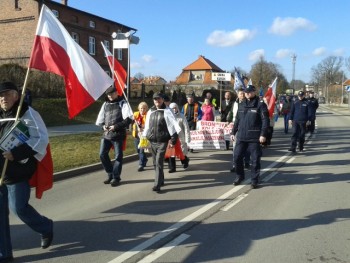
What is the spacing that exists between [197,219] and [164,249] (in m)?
1.21

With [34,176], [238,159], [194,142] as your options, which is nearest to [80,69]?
[34,176]

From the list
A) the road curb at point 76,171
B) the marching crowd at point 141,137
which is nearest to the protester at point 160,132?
the marching crowd at point 141,137

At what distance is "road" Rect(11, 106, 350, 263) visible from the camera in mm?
4566

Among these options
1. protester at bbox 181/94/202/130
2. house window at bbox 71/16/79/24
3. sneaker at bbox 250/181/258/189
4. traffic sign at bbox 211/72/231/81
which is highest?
house window at bbox 71/16/79/24

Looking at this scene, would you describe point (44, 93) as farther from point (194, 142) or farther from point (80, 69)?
point (80, 69)

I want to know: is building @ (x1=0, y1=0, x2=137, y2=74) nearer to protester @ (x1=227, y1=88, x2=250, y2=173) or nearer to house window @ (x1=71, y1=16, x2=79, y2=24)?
house window @ (x1=71, y1=16, x2=79, y2=24)

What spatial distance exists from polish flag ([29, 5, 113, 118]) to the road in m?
1.71

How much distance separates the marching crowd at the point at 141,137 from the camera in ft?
14.0

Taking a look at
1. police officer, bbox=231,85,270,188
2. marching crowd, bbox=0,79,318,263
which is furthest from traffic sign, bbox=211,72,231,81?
police officer, bbox=231,85,270,188

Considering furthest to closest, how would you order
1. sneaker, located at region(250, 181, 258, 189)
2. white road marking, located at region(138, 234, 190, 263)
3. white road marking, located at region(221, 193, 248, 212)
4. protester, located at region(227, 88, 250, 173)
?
protester, located at region(227, 88, 250, 173), sneaker, located at region(250, 181, 258, 189), white road marking, located at region(221, 193, 248, 212), white road marking, located at region(138, 234, 190, 263)

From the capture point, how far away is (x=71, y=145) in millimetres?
12875

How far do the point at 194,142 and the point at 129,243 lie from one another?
721cm

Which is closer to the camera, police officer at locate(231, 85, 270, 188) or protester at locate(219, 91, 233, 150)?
police officer at locate(231, 85, 270, 188)

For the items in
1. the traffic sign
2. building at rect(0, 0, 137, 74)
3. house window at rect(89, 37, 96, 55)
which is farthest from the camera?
house window at rect(89, 37, 96, 55)
